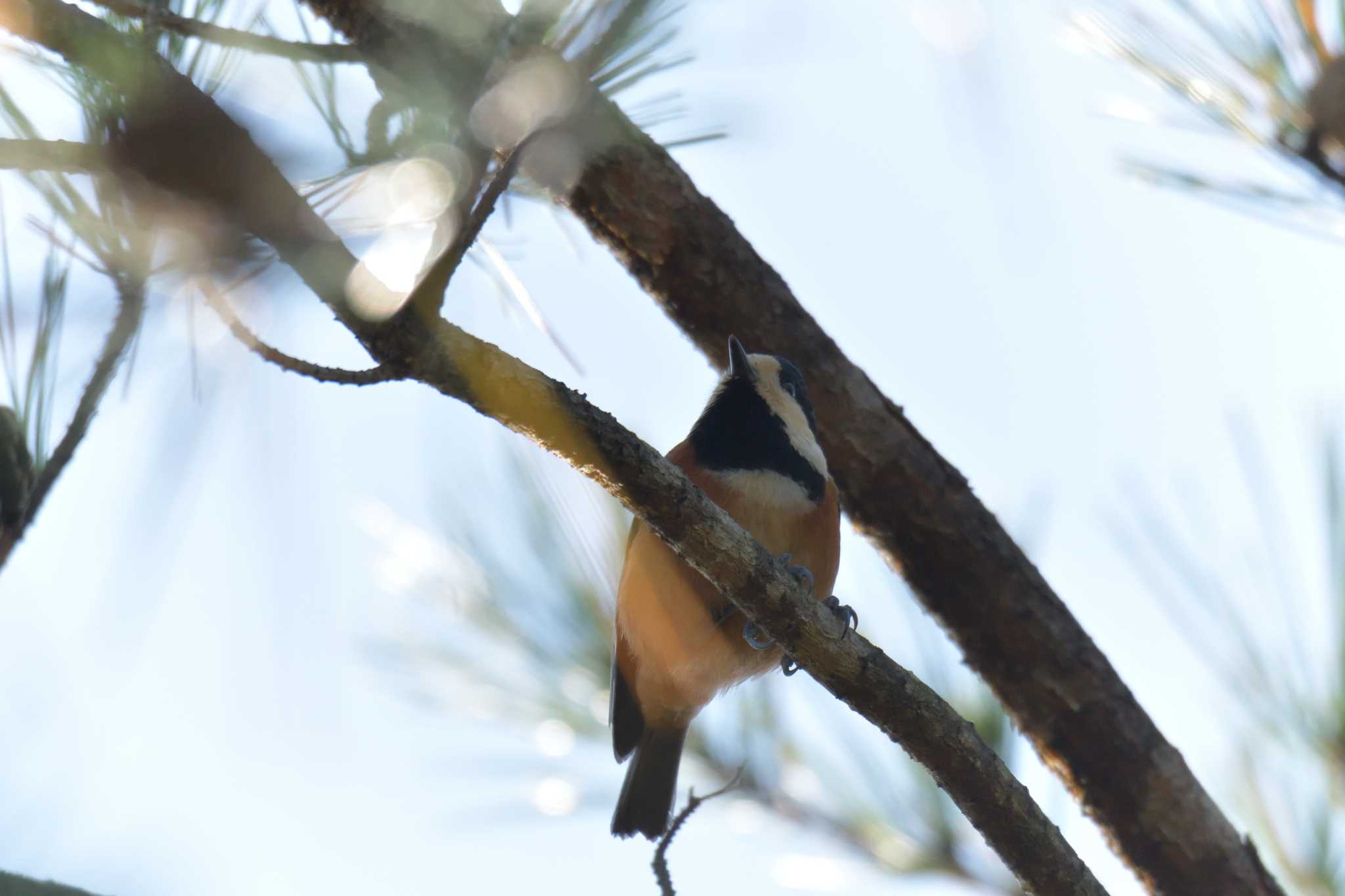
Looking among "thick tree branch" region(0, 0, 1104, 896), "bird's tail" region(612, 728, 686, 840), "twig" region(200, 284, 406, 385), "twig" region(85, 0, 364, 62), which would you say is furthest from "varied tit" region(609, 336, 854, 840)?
"twig" region(85, 0, 364, 62)

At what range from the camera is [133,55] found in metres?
1.21

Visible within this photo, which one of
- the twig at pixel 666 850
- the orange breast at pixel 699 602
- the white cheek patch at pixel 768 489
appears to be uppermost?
the white cheek patch at pixel 768 489

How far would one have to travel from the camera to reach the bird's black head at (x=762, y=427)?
3.22 meters

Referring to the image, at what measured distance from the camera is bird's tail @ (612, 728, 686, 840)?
3.58 meters

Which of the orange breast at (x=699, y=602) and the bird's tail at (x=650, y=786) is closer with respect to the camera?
the orange breast at (x=699, y=602)

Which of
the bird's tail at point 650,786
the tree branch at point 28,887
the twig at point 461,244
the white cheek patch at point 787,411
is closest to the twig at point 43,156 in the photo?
the twig at point 461,244

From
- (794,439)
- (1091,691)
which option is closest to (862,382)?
(794,439)

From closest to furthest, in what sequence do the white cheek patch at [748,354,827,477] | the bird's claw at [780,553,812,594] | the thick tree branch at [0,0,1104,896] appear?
the thick tree branch at [0,0,1104,896]
the bird's claw at [780,553,812,594]
the white cheek patch at [748,354,827,477]

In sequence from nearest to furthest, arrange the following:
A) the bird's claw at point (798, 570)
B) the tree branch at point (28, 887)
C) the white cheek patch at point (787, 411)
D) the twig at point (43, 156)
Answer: the twig at point (43, 156) → the tree branch at point (28, 887) → the bird's claw at point (798, 570) → the white cheek patch at point (787, 411)

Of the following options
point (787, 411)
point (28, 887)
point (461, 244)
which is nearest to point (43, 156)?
point (461, 244)

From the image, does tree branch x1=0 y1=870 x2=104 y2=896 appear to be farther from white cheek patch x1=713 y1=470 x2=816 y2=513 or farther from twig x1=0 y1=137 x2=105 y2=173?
white cheek patch x1=713 y1=470 x2=816 y2=513

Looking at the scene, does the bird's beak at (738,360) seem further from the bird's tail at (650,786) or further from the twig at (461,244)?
the twig at (461,244)

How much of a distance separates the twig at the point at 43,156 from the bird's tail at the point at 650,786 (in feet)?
8.57

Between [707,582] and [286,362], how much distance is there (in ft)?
5.49
